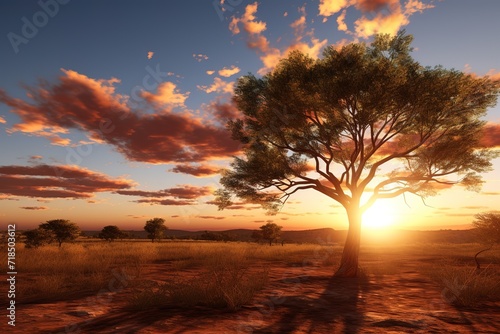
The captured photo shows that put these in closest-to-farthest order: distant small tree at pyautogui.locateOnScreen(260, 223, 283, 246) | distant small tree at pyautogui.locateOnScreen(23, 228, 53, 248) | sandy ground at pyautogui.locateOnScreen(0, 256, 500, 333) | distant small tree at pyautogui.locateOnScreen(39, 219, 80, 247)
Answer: sandy ground at pyautogui.locateOnScreen(0, 256, 500, 333) → distant small tree at pyautogui.locateOnScreen(23, 228, 53, 248) → distant small tree at pyautogui.locateOnScreen(39, 219, 80, 247) → distant small tree at pyautogui.locateOnScreen(260, 223, 283, 246)

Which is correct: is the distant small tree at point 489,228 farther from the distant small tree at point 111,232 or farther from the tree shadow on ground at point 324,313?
the distant small tree at point 111,232

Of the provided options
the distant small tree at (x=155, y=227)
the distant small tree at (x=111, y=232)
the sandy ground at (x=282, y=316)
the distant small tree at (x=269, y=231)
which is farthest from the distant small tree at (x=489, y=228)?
the distant small tree at (x=111, y=232)

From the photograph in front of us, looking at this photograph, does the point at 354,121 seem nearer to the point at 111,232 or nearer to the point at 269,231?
the point at 269,231

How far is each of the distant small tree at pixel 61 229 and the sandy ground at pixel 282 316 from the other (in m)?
45.3

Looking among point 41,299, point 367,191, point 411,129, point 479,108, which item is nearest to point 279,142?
point 367,191

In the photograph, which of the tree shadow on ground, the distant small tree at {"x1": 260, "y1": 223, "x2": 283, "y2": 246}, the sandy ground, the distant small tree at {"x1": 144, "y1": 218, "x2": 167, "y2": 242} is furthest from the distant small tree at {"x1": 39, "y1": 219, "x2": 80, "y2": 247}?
the tree shadow on ground

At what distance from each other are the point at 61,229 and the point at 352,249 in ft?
155

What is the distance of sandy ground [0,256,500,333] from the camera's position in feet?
23.5

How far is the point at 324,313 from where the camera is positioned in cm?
883

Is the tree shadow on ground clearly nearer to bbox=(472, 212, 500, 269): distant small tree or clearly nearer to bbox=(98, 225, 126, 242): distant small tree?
bbox=(472, 212, 500, 269): distant small tree

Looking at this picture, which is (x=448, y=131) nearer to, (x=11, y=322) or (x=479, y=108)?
(x=479, y=108)

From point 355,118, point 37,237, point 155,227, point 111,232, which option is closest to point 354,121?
point 355,118

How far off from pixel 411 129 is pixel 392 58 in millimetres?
3754

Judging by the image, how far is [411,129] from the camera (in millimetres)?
17203
